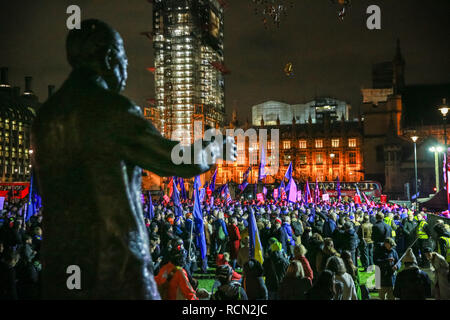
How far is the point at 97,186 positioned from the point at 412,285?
4966mm

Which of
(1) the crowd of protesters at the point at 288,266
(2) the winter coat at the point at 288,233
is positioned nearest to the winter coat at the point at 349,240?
(1) the crowd of protesters at the point at 288,266

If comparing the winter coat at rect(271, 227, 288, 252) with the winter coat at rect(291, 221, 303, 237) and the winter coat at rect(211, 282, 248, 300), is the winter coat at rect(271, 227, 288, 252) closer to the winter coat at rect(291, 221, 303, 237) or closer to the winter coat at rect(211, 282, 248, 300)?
the winter coat at rect(291, 221, 303, 237)

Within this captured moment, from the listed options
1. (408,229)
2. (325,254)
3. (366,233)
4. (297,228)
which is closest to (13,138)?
(297,228)

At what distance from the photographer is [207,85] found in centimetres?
7312

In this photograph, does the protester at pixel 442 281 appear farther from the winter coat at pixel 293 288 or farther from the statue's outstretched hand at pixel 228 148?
the statue's outstretched hand at pixel 228 148

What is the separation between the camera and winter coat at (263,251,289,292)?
7836 mm

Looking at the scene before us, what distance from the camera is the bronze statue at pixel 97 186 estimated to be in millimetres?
1700

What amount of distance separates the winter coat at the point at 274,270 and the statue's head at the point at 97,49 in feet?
21.3

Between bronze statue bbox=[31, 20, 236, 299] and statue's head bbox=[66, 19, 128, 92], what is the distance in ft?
0.46

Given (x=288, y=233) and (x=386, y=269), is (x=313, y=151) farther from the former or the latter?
(x=386, y=269)

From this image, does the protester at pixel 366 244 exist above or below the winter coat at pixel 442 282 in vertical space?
below

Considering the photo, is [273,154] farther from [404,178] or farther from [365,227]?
[365,227]

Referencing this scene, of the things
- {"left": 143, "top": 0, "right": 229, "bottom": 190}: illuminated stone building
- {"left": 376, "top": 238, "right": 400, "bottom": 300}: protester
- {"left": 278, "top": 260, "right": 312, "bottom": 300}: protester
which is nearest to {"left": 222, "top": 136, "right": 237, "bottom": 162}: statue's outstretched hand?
{"left": 278, "top": 260, "right": 312, "bottom": 300}: protester
